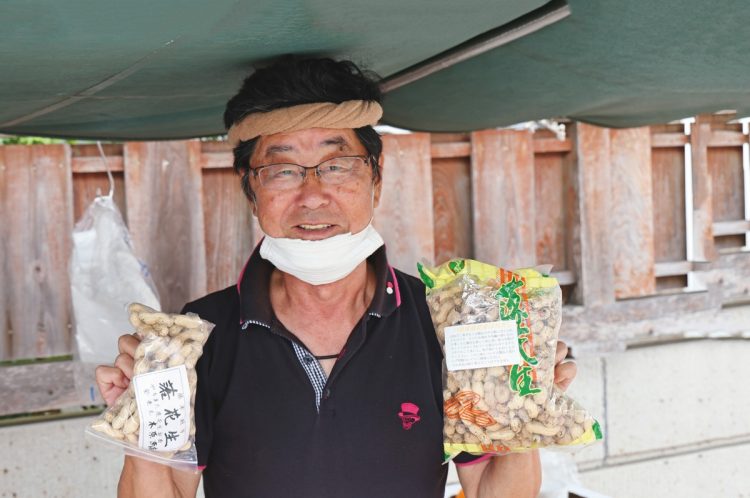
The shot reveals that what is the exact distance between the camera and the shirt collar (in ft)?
5.27

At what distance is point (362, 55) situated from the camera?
1528 mm

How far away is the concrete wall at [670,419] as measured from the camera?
3.54 metres

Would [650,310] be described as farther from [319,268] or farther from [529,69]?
[319,268]

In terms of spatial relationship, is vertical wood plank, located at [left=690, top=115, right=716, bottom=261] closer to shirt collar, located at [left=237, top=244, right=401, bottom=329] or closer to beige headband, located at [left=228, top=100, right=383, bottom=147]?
shirt collar, located at [left=237, top=244, right=401, bottom=329]

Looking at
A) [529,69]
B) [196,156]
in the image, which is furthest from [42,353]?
[529,69]

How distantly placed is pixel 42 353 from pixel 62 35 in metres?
1.88

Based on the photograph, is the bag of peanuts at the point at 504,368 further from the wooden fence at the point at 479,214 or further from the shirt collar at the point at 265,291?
the wooden fence at the point at 479,214

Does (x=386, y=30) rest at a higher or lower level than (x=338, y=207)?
higher

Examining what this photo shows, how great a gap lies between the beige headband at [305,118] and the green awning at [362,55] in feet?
0.29

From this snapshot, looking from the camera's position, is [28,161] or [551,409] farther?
[28,161]

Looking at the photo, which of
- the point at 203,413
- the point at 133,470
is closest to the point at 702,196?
the point at 203,413

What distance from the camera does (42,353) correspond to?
9.02 ft

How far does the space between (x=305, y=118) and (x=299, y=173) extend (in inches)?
4.1

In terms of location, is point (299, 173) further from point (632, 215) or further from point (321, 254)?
point (632, 215)
